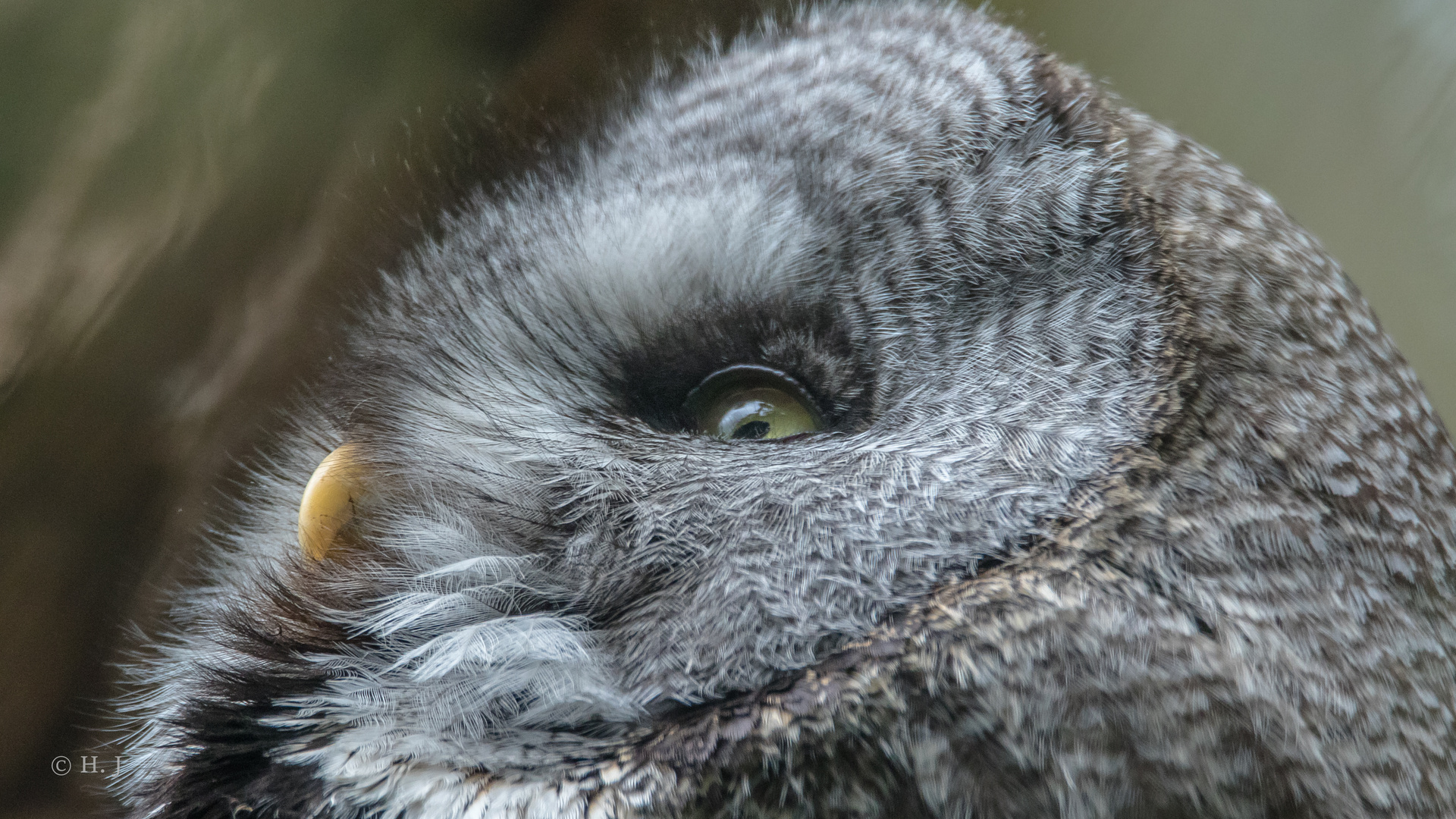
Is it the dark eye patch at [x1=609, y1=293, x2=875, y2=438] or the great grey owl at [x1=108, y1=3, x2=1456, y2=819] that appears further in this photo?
the dark eye patch at [x1=609, y1=293, x2=875, y2=438]

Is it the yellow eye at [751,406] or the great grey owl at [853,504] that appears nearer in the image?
the great grey owl at [853,504]

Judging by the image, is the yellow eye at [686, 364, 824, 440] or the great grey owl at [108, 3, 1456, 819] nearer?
the great grey owl at [108, 3, 1456, 819]

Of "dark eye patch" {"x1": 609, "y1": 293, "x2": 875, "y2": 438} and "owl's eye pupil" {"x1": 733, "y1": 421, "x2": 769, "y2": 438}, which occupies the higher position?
"dark eye patch" {"x1": 609, "y1": 293, "x2": 875, "y2": 438}

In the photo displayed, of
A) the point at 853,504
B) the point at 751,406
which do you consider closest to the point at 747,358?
the point at 751,406

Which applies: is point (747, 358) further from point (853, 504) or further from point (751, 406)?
point (853, 504)

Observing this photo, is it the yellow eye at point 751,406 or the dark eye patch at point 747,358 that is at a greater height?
the dark eye patch at point 747,358

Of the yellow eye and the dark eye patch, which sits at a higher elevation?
the dark eye patch

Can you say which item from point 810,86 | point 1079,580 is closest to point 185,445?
point 810,86
